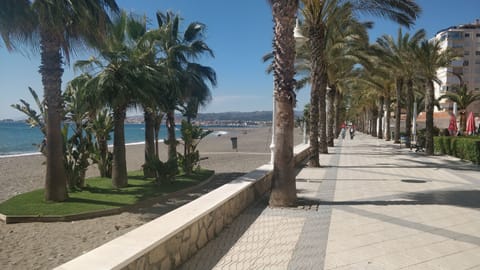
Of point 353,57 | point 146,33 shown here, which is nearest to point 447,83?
point 353,57

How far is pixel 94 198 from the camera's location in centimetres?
988

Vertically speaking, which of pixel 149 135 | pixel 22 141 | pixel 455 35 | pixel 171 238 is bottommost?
pixel 22 141

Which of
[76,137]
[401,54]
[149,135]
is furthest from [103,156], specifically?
[401,54]

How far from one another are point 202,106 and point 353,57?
10050 mm

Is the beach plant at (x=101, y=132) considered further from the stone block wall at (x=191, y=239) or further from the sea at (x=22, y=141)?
the stone block wall at (x=191, y=239)

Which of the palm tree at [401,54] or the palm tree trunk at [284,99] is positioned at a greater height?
the palm tree at [401,54]

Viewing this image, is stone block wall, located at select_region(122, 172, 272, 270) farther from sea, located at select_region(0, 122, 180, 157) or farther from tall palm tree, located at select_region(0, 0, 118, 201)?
sea, located at select_region(0, 122, 180, 157)

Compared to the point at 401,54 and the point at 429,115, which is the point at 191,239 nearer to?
the point at 429,115

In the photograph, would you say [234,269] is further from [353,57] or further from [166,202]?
[353,57]

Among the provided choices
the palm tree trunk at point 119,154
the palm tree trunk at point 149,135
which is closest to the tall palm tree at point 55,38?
the palm tree trunk at point 119,154

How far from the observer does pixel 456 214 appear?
6762 mm

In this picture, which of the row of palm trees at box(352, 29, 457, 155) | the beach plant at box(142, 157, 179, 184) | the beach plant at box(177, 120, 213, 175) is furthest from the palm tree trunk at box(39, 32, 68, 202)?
the row of palm trees at box(352, 29, 457, 155)

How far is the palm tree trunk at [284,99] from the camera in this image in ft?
23.2

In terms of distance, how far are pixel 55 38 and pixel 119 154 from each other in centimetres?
382
